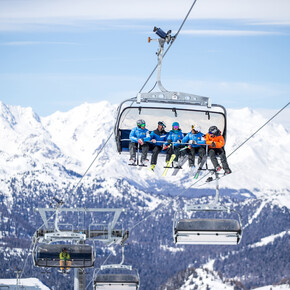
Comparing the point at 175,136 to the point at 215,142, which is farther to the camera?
the point at 175,136

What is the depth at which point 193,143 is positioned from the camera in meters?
34.8

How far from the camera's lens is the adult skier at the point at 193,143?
34.8 metres

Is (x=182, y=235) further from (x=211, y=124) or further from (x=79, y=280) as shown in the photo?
(x=79, y=280)

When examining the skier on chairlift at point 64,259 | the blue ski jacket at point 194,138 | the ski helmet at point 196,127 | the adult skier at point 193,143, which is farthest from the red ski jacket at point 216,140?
the skier on chairlift at point 64,259

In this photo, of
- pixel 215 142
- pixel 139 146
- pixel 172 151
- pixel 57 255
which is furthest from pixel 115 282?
pixel 215 142

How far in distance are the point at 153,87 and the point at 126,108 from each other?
3.98m

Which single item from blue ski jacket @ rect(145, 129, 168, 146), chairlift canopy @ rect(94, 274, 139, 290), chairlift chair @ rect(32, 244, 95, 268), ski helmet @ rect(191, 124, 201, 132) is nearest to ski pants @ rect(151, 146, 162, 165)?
blue ski jacket @ rect(145, 129, 168, 146)

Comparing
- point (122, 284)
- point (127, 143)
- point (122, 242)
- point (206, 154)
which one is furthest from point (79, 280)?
point (206, 154)

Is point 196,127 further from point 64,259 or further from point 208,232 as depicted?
point 64,259

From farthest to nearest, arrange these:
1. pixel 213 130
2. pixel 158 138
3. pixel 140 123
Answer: pixel 158 138, pixel 140 123, pixel 213 130

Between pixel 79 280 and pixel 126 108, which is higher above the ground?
pixel 126 108

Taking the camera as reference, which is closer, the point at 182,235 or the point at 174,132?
the point at 182,235

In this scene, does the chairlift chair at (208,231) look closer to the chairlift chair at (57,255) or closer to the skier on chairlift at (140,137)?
the skier on chairlift at (140,137)

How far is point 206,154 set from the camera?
112ft
